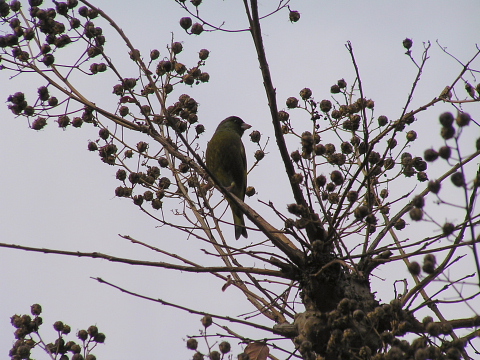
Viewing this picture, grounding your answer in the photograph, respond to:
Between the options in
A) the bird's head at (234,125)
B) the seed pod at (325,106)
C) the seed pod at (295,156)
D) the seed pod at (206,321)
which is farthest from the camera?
the bird's head at (234,125)

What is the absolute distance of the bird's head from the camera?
8031 mm

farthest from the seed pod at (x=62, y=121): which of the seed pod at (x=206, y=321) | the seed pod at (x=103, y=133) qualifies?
the seed pod at (x=206, y=321)

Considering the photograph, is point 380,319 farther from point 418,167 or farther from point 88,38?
point 88,38

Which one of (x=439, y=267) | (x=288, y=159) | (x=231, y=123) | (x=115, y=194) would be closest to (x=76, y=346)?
(x=115, y=194)

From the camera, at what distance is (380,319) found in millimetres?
3184

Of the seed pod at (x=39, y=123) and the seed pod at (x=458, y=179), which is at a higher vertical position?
the seed pod at (x=39, y=123)

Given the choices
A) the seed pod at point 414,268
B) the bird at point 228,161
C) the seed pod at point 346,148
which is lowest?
the seed pod at point 414,268

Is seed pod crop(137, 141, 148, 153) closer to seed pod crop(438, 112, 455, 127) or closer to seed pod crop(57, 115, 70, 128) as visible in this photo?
seed pod crop(57, 115, 70, 128)

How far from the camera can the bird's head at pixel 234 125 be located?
8.03 m

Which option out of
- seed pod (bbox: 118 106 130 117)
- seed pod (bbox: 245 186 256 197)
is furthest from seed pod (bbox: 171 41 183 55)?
seed pod (bbox: 245 186 256 197)

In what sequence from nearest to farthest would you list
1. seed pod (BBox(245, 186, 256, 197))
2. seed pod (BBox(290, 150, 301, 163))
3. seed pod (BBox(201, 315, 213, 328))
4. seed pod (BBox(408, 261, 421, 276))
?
seed pod (BBox(408, 261, 421, 276)) < seed pod (BBox(201, 315, 213, 328)) < seed pod (BBox(290, 150, 301, 163)) < seed pod (BBox(245, 186, 256, 197))

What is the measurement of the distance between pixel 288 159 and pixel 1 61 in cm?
209

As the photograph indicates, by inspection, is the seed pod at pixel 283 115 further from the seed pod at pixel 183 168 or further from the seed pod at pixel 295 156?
the seed pod at pixel 183 168

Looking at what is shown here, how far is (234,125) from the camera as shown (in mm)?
8117
